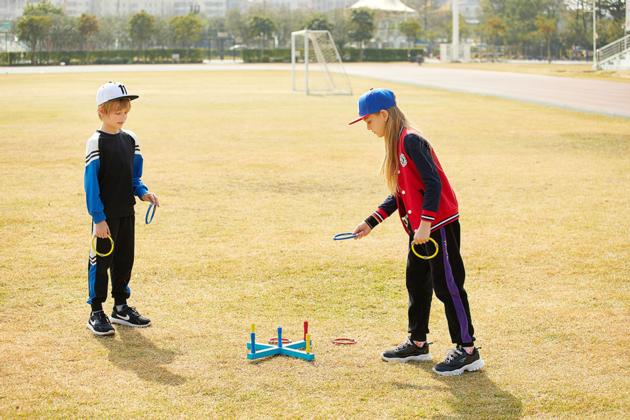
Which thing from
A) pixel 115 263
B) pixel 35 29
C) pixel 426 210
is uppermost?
pixel 35 29

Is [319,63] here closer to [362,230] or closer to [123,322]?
[123,322]

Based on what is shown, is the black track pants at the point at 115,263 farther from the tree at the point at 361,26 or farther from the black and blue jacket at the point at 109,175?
the tree at the point at 361,26

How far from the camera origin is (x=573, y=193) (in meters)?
12.4

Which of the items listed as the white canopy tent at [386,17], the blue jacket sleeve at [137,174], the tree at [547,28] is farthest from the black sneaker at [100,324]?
the white canopy tent at [386,17]

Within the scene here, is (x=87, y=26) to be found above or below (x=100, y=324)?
above

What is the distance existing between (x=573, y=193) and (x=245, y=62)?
83.3 m

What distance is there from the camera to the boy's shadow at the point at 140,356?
18.1ft

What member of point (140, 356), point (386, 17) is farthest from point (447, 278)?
point (386, 17)

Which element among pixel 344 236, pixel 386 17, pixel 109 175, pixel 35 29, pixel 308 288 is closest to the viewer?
pixel 344 236

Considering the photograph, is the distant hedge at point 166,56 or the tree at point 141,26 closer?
the distant hedge at point 166,56

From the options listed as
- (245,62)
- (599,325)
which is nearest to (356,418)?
(599,325)

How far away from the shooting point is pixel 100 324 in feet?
20.7

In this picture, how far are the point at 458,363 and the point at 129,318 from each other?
2.39 metres

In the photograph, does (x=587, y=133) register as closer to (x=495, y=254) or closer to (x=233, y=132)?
(x=233, y=132)
